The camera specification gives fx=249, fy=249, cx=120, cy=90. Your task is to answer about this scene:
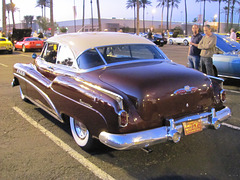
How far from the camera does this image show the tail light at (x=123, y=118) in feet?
9.25

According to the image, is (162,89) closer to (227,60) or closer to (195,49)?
(195,49)

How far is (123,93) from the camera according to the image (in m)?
2.96

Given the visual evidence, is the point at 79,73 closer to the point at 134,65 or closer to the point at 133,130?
the point at 134,65

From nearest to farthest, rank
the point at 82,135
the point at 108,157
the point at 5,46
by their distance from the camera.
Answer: the point at 108,157 < the point at 82,135 < the point at 5,46

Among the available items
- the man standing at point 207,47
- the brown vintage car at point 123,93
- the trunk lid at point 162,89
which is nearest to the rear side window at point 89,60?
the brown vintage car at point 123,93

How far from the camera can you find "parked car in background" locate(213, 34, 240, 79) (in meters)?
7.27

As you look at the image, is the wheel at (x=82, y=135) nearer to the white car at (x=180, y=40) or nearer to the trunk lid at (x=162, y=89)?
the trunk lid at (x=162, y=89)

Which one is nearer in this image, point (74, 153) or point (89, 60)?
point (74, 153)

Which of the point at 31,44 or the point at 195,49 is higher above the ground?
the point at 31,44

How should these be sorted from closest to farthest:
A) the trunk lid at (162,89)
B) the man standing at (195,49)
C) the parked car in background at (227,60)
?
1. the trunk lid at (162,89)
2. the man standing at (195,49)
3. the parked car in background at (227,60)

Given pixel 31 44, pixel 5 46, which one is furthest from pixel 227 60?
pixel 31 44

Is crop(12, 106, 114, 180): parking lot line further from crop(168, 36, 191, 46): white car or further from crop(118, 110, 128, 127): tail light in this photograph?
crop(168, 36, 191, 46): white car

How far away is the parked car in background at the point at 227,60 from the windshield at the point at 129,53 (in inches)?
150

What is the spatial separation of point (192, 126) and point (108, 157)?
1.21 metres
